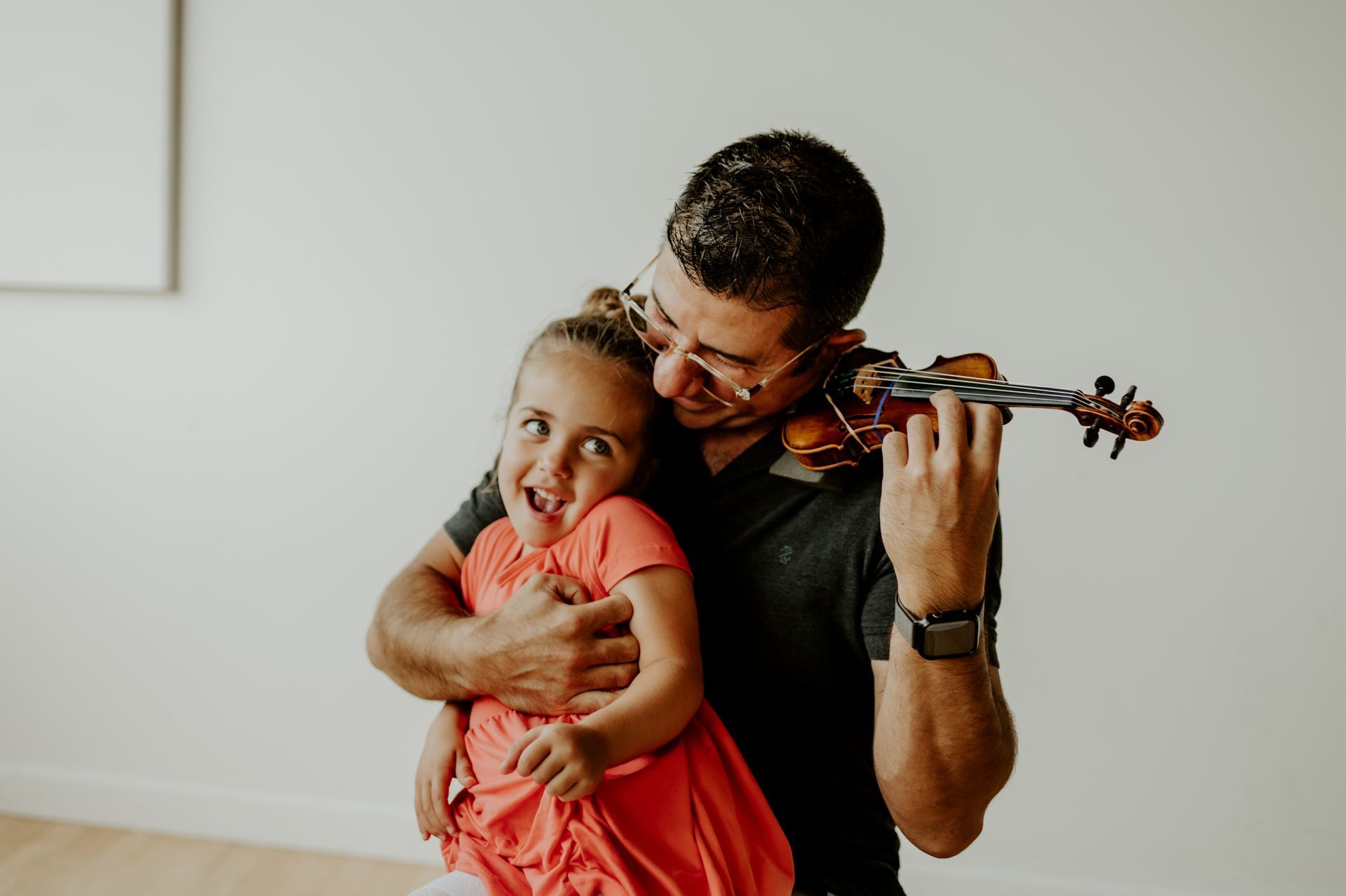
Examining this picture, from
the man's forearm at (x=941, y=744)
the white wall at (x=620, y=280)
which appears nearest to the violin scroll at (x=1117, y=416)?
the man's forearm at (x=941, y=744)

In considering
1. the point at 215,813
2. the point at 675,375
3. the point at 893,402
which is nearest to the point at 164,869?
the point at 215,813

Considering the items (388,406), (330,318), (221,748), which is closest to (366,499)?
(388,406)

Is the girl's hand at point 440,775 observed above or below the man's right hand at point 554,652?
below

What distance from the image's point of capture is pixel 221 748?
2955 mm

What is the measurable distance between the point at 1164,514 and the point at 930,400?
1.43 m

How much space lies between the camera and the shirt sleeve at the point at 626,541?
1.40 metres

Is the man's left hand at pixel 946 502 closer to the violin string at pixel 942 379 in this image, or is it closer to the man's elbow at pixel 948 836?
the violin string at pixel 942 379

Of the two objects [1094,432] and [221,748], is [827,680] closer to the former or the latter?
[1094,432]

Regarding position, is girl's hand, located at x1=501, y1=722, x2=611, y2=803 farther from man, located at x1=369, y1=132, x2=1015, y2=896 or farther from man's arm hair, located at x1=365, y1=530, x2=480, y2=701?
man's arm hair, located at x1=365, y1=530, x2=480, y2=701

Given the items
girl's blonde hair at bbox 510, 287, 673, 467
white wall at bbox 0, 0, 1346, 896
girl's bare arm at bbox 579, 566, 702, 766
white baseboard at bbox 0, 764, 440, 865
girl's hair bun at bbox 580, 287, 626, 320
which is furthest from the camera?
white baseboard at bbox 0, 764, 440, 865

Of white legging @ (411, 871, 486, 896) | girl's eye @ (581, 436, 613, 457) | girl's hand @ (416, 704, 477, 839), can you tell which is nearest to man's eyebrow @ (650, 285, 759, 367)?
girl's eye @ (581, 436, 613, 457)

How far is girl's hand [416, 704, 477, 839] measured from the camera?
56.9 inches

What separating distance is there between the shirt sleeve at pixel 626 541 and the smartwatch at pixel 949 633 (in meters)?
0.35

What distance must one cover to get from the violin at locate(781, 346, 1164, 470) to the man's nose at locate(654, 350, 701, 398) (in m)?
0.17
